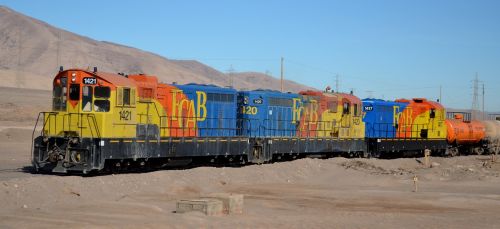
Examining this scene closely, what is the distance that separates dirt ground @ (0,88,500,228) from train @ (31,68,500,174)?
4.52 feet

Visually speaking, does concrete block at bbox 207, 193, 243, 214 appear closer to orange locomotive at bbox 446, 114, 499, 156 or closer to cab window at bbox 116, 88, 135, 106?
cab window at bbox 116, 88, 135, 106

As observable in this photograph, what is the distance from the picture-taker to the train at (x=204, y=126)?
21.2 m

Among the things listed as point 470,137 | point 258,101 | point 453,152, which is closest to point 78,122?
point 258,101

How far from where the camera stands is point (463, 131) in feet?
145

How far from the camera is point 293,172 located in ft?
88.8

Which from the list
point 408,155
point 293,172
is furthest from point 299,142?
point 408,155

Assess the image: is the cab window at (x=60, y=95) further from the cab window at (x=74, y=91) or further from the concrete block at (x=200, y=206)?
the concrete block at (x=200, y=206)

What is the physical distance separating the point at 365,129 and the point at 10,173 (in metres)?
20.6

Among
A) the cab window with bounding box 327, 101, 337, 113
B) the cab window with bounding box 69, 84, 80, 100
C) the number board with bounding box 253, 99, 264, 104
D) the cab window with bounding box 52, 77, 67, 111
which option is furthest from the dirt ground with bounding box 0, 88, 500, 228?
the cab window with bounding box 327, 101, 337, 113

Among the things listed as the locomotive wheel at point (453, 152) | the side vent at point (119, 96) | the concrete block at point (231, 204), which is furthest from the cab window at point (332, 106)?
the concrete block at point (231, 204)

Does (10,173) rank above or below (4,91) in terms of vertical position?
below

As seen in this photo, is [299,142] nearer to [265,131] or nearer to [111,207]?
[265,131]

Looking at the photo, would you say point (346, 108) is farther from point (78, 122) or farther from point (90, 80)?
point (78, 122)

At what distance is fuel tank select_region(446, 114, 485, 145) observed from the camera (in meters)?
43.1
